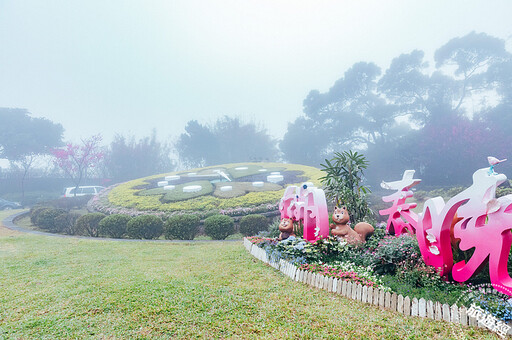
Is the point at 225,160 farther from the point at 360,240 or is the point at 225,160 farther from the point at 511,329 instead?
the point at 511,329

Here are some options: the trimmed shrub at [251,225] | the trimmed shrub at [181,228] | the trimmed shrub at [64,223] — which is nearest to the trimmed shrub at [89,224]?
the trimmed shrub at [64,223]

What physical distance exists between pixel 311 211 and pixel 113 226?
7.47m

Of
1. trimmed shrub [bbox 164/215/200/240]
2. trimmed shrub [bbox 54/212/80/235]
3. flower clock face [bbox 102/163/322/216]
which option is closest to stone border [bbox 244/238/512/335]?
trimmed shrub [bbox 164/215/200/240]

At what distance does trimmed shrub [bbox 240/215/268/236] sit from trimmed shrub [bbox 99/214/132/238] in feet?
14.0

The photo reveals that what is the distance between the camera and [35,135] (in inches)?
1267

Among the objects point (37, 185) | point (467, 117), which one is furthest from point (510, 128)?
point (37, 185)

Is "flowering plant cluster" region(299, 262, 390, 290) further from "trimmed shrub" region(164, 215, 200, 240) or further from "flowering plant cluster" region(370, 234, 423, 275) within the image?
"trimmed shrub" region(164, 215, 200, 240)

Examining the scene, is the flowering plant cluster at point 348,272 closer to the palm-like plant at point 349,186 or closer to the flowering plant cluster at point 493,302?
the flowering plant cluster at point 493,302

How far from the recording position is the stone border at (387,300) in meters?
3.13

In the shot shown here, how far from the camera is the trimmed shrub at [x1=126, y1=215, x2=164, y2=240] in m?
9.70

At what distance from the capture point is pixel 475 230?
11.9ft

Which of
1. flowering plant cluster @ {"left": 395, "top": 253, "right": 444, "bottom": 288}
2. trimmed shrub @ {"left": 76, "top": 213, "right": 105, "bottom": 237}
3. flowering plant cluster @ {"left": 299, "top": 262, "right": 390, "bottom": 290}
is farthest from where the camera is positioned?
trimmed shrub @ {"left": 76, "top": 213, "right": 105, "bottom": 237}

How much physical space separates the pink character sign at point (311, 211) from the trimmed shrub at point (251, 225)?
2909mm

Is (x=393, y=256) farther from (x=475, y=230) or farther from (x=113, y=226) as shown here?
(x=113, y=226)
